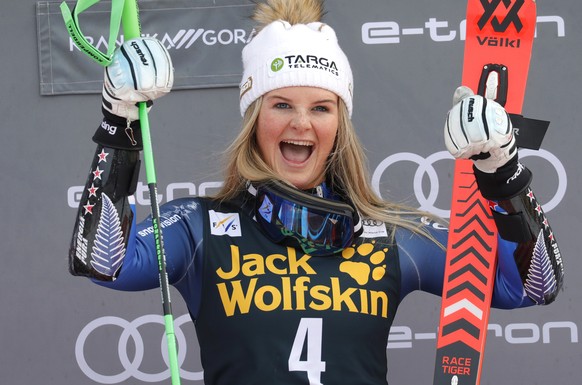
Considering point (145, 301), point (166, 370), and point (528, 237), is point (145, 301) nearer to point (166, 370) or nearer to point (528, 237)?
point (166, 370)

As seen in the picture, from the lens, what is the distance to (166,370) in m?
4.03

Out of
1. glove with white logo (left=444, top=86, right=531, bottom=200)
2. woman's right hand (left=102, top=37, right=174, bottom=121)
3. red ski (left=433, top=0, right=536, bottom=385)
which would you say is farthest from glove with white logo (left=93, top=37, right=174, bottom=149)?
red ski (left=433, top=0, right=536, bottom=385)


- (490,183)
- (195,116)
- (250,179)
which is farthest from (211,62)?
(490,183)

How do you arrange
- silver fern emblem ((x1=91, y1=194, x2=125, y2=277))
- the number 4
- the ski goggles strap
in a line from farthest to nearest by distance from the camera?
the ski goggles strap
the number 4
silver fern emblem ((x1=91, y1=194, x2=125, y2=277))

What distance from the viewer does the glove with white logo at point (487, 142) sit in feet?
8.00

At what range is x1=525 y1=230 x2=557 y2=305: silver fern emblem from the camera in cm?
259

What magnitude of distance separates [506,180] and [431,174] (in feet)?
4.85

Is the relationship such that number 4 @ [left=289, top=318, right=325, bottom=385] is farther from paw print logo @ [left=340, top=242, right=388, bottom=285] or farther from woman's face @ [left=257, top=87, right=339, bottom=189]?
woman's face @ [left=257, top=87, right=339, bottom=189]

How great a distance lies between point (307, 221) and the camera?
2.69m

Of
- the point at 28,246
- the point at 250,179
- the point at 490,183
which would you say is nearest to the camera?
the point at 490,183

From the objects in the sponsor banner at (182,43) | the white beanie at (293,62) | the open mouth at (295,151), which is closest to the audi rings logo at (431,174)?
the sponsor banner at (182,43)

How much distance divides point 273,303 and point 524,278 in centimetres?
59

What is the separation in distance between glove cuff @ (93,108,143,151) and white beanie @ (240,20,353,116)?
41cm

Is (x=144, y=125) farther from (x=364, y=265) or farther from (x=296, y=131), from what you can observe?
(x=364, y=265)
